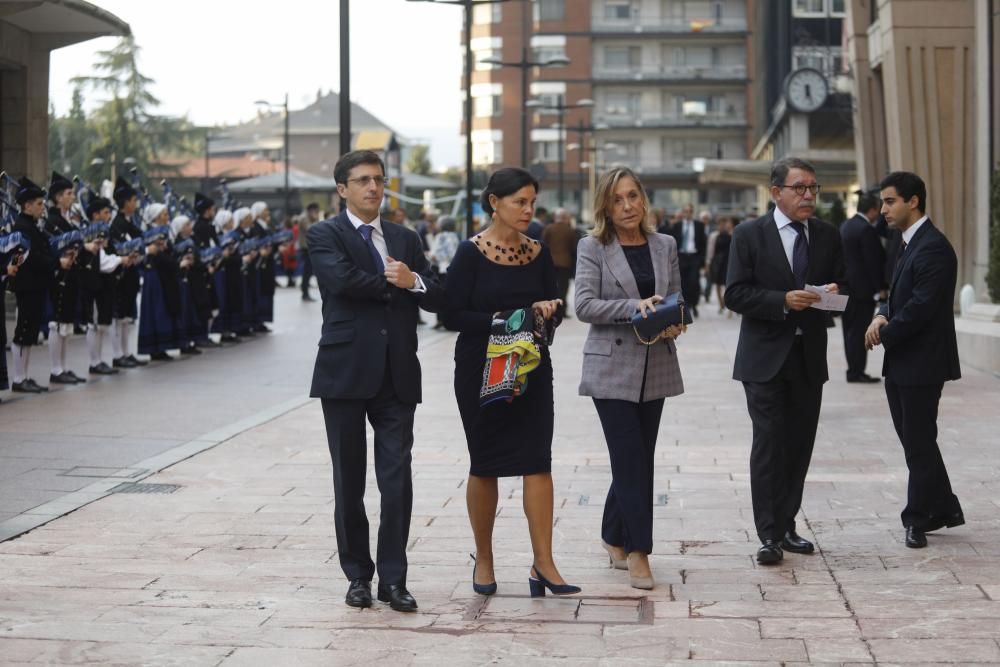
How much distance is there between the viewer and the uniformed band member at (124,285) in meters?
17.2

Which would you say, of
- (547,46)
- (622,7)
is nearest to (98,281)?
→ (547,46)

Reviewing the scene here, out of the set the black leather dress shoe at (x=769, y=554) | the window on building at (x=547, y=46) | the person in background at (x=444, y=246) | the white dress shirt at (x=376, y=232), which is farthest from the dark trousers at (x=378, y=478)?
the window on building at (x=547, y=46)

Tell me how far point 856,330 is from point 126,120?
224 ft

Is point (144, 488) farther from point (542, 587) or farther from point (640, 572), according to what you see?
point (640, 572)

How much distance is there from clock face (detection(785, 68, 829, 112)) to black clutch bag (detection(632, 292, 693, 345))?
3170 cm

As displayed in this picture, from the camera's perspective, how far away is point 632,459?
22.1 feet

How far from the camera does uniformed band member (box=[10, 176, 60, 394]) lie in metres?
14.5

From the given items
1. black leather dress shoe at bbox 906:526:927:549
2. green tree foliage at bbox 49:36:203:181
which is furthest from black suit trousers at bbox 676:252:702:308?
green tree foliage at bbox 49:36:203:181

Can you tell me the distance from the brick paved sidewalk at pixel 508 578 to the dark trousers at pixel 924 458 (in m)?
0.18

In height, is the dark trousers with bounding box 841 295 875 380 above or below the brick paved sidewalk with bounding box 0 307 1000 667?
above

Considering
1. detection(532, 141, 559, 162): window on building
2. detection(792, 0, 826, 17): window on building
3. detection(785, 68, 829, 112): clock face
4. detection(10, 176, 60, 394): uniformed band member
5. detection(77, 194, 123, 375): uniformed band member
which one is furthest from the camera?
detection(532, 141, 559, 162): window on building

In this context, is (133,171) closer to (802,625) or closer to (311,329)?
(311,329)

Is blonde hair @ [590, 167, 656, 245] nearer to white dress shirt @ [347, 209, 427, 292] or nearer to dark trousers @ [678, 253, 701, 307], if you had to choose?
white dress shirt @ [347, 209, 427, 292]

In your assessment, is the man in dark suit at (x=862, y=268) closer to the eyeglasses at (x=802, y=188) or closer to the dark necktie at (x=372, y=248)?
the eyeglasses at (x=802, y=188)
